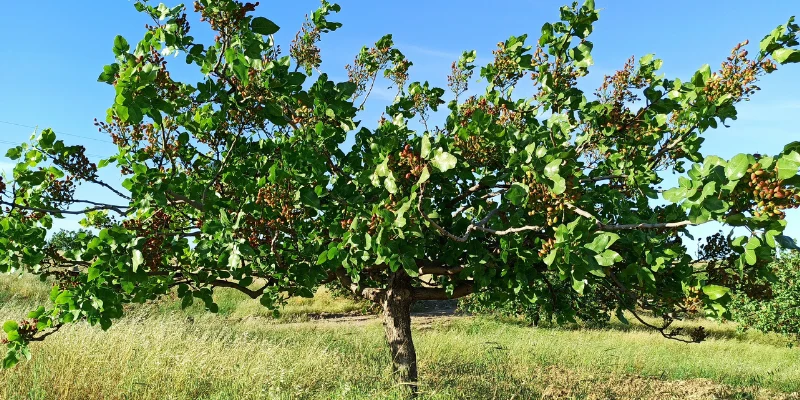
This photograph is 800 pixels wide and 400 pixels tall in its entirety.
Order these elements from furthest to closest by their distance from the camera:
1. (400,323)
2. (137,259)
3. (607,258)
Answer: (400,323) < (137,259) < (607,258)

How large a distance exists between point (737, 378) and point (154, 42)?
12.0 meters

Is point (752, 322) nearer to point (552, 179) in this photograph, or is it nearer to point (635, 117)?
point (635, 117)

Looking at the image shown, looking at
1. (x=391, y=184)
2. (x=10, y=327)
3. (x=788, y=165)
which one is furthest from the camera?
(x=10, y=327)

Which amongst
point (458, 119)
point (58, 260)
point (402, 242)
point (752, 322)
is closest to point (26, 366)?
point (58, 260)

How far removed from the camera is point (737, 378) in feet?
35.4

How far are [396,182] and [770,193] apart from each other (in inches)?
86.4

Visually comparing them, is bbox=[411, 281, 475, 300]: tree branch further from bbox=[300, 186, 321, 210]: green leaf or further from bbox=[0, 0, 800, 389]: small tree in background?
bbox=[300, 186, 321, 210]: green leaf

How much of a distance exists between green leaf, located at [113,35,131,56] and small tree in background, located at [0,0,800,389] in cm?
1

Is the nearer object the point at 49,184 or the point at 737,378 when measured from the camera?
the point at 49,184

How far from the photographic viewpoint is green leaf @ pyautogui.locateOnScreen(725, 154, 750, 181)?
114 inches

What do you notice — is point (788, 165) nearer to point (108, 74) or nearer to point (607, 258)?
point (607, 258)

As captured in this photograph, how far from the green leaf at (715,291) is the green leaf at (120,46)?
13.9 feet

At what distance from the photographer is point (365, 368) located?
26.3ft

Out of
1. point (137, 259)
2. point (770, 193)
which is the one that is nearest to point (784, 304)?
point (770, 193)
